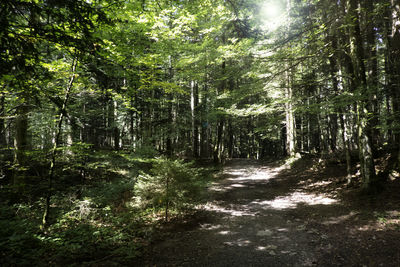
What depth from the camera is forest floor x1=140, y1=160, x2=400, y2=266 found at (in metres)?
4.50

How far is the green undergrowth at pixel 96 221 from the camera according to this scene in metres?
4.41

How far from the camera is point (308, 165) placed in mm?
14781

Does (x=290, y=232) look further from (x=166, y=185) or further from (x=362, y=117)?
(x=362, y=117)

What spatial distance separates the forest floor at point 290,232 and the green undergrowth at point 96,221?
80 centimetres

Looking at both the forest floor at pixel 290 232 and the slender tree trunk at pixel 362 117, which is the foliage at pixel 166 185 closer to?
the forest floor at pixel 290 232

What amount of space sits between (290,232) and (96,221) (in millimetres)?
6419

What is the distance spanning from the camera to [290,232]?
5867mm

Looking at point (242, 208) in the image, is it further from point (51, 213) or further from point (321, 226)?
point (51, 213)

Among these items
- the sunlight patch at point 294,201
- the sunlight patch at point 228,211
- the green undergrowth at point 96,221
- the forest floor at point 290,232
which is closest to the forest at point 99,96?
the green undergrowth at point 96,221

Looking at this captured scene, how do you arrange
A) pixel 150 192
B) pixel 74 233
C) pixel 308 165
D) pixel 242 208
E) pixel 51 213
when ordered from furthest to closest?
1. pixel 308 165
2. pixel 242 208
3. pixel 150 192
4. pixel 51 213
5. pixel 74 233

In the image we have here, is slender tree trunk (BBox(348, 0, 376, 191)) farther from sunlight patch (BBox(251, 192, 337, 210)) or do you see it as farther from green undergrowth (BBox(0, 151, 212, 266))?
green undergrowth (BBox(0, 151, 212, 266))

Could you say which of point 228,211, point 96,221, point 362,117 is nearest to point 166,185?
point 96,221

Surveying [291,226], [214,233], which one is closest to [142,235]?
[214,233]

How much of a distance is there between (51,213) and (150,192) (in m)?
3.29
